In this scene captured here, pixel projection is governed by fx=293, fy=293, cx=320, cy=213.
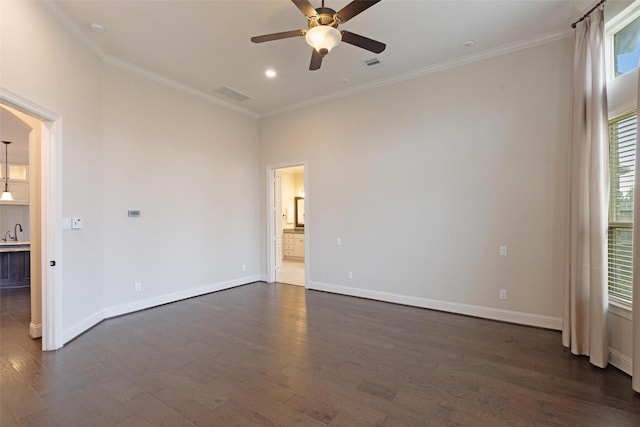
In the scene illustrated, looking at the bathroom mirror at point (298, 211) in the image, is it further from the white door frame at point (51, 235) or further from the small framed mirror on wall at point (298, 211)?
the white door frame at point (51, 235)

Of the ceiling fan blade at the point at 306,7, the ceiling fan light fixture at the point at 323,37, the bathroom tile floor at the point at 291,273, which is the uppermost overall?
the ceiling fan blade at the point at 306,7

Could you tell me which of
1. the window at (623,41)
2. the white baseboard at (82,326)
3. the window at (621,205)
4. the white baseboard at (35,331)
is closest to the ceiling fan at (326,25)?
the window at (623,41)

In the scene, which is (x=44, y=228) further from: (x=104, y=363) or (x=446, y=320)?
(x=446, y=320)

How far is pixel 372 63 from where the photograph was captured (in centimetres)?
416

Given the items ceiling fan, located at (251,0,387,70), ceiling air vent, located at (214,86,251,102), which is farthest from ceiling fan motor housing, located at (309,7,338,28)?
ceiling air vent, located at (214,86,251,102)

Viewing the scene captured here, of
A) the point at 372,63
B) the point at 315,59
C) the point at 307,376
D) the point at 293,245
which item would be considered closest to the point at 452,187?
the point at 372,63

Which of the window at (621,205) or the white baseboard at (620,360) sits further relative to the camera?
the window at (621,205)

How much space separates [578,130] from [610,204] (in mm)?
791

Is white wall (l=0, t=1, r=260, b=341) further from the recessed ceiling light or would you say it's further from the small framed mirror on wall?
the small framed mirror on wall

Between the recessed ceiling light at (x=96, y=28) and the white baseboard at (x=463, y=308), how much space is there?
4763mm

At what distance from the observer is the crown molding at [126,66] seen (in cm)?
306

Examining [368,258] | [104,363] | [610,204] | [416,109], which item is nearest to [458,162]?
[416,109]

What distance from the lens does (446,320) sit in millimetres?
3891

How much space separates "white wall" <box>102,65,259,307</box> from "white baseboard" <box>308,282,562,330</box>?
2.28 metres
